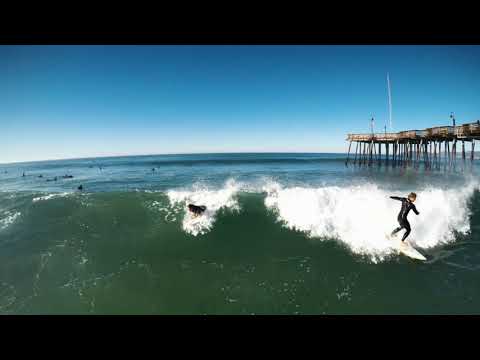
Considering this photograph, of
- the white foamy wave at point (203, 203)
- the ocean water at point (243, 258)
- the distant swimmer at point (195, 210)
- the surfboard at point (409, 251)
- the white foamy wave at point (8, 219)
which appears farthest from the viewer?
the white foamy wave at point (8, 219)

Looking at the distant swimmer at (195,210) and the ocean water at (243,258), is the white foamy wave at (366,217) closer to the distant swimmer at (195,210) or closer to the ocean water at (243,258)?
the ocean water at (243,258)

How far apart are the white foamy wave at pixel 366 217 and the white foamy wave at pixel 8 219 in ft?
42.2

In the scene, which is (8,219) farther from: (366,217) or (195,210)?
(366,217)

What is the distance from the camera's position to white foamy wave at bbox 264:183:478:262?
311 inches

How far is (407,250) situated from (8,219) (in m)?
17.6

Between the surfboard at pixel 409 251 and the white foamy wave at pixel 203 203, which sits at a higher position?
the white foamy wave at pixel 203 203

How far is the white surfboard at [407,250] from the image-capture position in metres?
6.74

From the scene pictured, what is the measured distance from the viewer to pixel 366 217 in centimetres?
941

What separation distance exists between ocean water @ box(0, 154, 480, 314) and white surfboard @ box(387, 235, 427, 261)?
0.18m

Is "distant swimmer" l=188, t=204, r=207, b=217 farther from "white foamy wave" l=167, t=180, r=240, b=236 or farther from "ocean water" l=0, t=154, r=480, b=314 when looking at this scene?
"ocean water" l=0, t=154, r=480, b=314

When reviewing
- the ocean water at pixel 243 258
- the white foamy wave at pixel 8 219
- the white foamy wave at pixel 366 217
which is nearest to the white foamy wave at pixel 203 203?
the ocean water at pixel 243 258

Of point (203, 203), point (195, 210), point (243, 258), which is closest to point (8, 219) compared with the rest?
point (195, 210)
